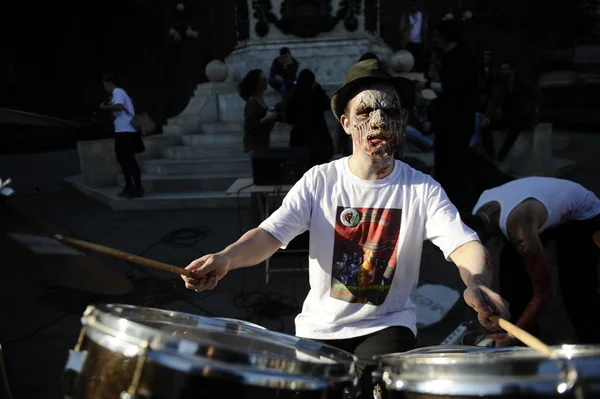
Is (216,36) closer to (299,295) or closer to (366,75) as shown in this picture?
(299,295)

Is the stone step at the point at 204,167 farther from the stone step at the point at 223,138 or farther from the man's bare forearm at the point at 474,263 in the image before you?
the man's bare forearm at the point at 474,263

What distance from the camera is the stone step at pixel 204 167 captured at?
7.88 meters

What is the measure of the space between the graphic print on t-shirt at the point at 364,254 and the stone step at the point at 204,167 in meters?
5.96

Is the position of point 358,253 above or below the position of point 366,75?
below

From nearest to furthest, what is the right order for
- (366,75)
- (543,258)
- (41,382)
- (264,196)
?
(366,75), (543,258), (41,382), (264,196)

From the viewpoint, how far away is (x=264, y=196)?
195 inches

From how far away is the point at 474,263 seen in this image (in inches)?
67.7

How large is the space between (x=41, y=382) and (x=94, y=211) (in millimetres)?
4448

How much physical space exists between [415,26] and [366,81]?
10597mm

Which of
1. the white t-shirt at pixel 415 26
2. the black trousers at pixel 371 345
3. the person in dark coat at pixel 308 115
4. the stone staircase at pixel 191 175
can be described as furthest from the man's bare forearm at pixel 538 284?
the white t-shirt at pixel 415 26

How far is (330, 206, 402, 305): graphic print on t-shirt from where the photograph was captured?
190 cm

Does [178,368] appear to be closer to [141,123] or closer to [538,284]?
[538,284]

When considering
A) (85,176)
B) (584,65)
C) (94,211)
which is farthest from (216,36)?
(584,65)

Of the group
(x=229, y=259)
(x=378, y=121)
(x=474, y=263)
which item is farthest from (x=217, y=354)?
(x=378, y=121)
